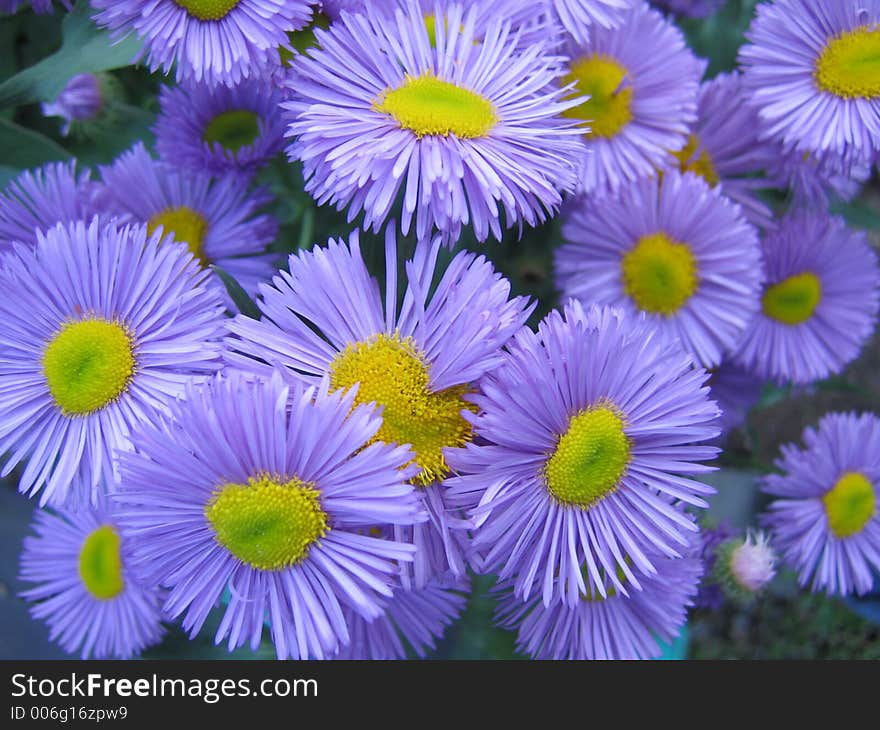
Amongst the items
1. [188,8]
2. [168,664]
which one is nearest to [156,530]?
[168,664]

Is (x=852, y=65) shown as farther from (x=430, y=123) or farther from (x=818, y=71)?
(x=430, y=123)

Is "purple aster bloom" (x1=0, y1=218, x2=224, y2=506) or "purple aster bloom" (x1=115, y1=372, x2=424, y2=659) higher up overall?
"purple aster bloom" (x1=0, y1=218, x2=224, y2=506)

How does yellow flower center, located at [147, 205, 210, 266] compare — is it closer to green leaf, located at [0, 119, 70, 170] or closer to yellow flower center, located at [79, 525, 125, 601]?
green leaf, located at [0, 119, 70, 170]

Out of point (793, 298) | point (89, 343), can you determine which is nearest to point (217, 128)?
point (89, 343)

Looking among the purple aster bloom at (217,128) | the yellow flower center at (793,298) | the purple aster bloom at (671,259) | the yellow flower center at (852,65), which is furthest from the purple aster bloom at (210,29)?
the yellow flower center at (793,298)

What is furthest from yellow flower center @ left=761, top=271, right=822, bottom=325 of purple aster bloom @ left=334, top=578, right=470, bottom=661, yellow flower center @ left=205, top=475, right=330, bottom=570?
yellow flower center @ left=205, top=475, right=330, bottom=570

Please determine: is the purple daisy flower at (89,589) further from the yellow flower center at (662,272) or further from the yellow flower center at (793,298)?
the yellow flower center at (793,298)
